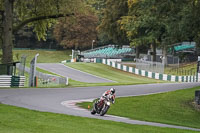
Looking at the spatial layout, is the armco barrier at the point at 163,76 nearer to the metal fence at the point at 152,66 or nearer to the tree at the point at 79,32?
the metal fence at the point at 152,66

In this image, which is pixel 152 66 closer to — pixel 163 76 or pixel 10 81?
pixel 163 76

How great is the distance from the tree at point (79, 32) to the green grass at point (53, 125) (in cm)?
8584

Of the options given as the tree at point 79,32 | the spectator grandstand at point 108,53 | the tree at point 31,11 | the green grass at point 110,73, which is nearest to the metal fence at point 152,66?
→ the green grass at point 110,73

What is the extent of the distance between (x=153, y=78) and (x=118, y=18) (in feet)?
61.4

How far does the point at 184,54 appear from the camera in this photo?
232 feet

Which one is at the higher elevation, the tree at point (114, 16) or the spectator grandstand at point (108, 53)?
the tree at point (114, 16)

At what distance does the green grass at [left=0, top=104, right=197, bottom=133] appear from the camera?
40.7ft

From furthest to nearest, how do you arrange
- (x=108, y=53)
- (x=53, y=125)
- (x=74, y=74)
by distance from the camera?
(x=108, y=53), (x=74, y=74), (x=53, y=125)

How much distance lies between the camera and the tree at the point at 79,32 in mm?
101838

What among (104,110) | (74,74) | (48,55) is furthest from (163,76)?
(48,55)

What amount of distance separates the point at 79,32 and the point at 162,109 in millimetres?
81035

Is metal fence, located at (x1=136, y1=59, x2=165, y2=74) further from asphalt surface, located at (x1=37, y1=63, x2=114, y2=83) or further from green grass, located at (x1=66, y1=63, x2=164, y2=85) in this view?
asphalt surface, located at (x1=37, y1=63, x2=114, y2=83)

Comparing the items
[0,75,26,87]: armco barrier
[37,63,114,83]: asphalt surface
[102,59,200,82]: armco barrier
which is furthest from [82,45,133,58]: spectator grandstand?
[0,75,26,87]: armco barrier

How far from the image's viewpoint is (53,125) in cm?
1340
